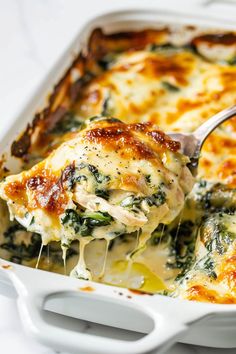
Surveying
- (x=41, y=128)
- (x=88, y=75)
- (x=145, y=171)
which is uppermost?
(x=88, y=75)

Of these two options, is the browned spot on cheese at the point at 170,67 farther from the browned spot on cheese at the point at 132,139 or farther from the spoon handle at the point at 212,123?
the browned spot on cheese at the point at 132,139

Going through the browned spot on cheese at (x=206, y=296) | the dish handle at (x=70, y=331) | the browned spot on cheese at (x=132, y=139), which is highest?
the browned spot on cheese at (x=132, y=139)

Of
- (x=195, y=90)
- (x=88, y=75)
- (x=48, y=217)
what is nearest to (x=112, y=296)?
(x=48, y=217)

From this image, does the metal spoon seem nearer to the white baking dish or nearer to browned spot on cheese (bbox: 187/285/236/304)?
browned spot on cheese (bbox: 187/285/236/304)

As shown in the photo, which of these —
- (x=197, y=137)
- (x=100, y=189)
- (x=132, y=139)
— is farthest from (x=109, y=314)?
(x=197, y=137)

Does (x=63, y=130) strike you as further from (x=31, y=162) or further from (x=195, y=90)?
(x=195, y=90)

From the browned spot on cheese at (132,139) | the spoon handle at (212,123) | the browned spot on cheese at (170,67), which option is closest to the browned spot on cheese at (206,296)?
the browned spot on cheese at (132,139)
